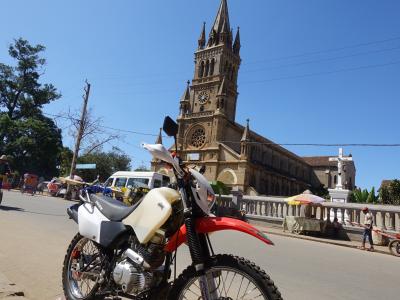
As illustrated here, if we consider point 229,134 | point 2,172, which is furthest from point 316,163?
point 2,172

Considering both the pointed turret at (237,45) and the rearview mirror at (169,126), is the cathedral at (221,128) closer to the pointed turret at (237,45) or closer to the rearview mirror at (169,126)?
the pointed turret at (237,45)

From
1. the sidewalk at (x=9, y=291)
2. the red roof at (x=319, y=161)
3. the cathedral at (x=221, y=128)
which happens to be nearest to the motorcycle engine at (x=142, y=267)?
the sidewalk at (x=9, y=291)

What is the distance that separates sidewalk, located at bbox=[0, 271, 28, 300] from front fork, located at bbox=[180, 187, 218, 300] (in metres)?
2.13

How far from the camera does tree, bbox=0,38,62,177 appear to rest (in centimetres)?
4903

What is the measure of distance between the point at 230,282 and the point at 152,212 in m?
0.85

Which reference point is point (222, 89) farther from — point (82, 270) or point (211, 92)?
point (82, 270)

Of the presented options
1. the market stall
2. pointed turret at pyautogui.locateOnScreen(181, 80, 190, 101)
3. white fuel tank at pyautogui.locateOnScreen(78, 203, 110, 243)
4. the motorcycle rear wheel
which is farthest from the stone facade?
white fuel tank at pyautogui.locateOnScreen(78, 203, 110, 243)

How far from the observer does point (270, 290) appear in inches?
104

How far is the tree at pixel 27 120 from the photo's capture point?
49.0 meters

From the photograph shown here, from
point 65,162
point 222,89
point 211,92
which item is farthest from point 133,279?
point 211,92

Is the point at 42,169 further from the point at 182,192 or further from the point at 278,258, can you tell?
the point at 182,192

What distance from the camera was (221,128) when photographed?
5428 cm

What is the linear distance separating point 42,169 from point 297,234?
45.1m

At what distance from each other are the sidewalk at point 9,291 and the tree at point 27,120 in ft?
159
